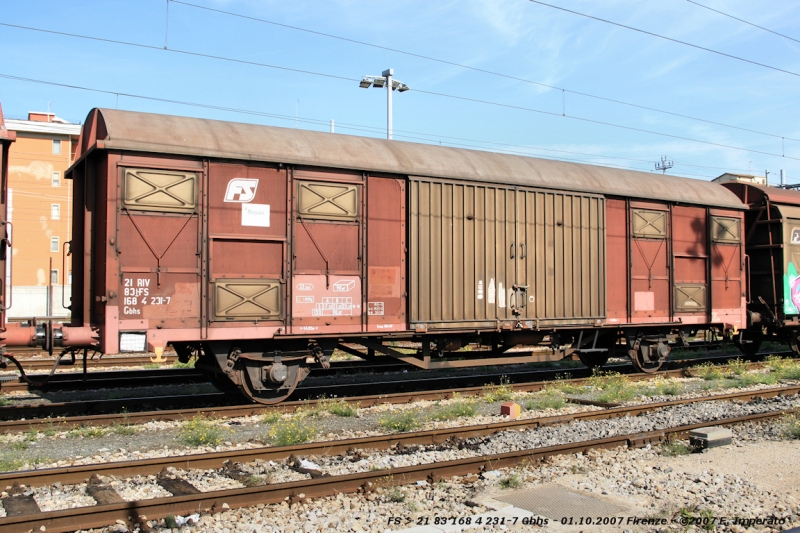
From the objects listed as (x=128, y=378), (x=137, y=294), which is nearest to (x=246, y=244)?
(x=137, y=294)

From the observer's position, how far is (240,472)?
663 cm

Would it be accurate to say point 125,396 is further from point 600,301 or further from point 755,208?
point 755,208

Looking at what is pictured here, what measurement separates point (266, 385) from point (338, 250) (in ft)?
7.61

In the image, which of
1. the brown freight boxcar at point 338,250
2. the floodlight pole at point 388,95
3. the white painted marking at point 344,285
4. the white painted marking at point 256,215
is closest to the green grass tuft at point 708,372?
the brown freight boxcar at point 338,250

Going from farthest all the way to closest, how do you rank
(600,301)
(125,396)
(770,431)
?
(600,301) → (125,396) → (770,431)

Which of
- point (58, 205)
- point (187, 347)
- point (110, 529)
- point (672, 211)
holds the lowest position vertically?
point (110, 529)

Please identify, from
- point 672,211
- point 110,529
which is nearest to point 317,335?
point 110,529

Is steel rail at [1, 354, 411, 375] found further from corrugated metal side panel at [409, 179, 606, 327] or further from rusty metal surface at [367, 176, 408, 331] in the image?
rusty metal surface at [367, 176, 408, 331]

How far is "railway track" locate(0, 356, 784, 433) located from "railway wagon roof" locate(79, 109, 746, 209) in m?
3.61

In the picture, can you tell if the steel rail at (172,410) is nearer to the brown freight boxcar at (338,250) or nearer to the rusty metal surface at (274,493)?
the brown freight boxcar at (338,250)

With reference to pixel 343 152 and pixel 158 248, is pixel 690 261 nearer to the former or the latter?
pixel 343 152

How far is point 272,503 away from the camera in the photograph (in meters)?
5.68

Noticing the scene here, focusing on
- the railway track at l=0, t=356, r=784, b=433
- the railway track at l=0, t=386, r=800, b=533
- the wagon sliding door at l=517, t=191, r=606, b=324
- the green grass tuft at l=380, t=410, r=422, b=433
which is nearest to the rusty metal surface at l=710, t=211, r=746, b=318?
the wagon sliding door at l=517, t=191, r=606, b=324

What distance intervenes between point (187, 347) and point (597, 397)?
6.82 m
